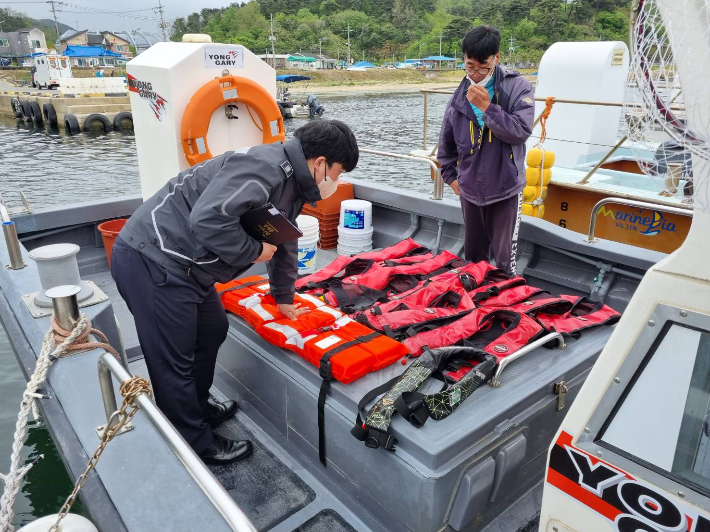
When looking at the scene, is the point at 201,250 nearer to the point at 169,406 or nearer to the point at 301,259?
the point at 169,406

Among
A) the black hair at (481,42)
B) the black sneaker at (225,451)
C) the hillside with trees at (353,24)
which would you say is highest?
the hillside with trees at (353,24)

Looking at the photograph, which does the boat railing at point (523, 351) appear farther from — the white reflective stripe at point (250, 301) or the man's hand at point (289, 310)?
the white reflective stripe at point (250, 301)

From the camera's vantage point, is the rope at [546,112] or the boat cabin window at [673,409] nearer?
the boat cabin window at [673,409]

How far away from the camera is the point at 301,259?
13.0ft

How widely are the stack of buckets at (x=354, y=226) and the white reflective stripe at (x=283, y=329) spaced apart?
2.08 m

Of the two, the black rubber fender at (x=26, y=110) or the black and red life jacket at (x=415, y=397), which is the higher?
the black and red life jacket at (x=415, y=397)

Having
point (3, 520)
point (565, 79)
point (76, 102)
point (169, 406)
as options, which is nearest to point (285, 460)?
point (169, 406)

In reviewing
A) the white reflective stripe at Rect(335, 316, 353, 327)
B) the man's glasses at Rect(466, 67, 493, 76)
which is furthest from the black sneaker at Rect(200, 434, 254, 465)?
the man's glasses at Rect(466, 67, 493, 76)

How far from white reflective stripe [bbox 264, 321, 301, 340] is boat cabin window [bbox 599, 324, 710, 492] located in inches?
58.5

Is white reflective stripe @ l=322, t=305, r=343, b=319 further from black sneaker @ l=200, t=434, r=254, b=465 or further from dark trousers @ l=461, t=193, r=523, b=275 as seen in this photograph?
dark trousers @ l=461, t=193, r=523, b=275

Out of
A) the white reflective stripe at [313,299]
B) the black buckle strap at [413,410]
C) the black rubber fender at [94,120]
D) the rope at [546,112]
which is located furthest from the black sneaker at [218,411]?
the black rubber fender at [94,120]

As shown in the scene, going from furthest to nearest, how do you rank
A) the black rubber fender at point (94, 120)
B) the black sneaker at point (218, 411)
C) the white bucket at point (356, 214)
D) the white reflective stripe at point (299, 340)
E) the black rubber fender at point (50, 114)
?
1. the black rubber fender at point (50, 114)
2. the black rubber fender at point (94, 120)
3. the white bucket at point (356, 214)
4. the black sneaker at point (218, 411)
5. the white reflective stripe at point (299, 340)

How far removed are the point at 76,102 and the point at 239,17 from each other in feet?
295

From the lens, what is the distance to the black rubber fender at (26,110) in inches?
1236
